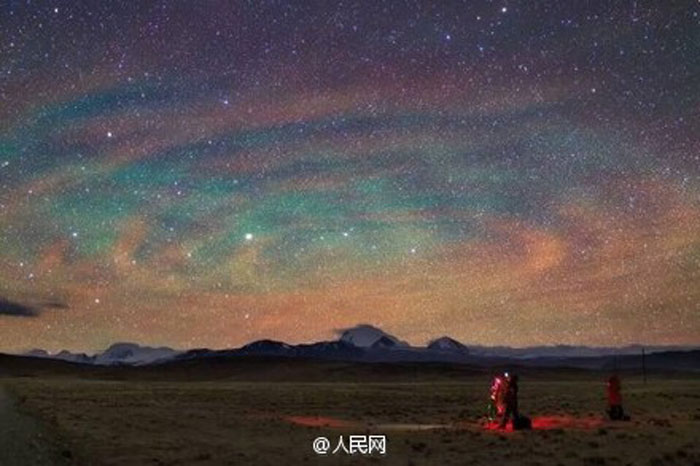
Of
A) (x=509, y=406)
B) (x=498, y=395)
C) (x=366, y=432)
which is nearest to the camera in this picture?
(x=366, y=432)

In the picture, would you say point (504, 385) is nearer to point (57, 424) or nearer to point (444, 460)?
point (444, 460)

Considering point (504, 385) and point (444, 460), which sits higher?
point (504, 385)

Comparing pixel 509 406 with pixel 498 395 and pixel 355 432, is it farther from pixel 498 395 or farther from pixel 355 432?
pixel 355 432

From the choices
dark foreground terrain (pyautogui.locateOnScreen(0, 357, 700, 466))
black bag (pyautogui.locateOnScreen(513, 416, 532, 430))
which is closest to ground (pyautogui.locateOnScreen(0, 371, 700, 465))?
dark foreground terrain (pyautogui.locateOnScreen(0, 357, 700, 466))

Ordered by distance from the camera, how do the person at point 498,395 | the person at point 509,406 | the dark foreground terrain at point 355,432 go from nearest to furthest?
the dark foreground terrain at point 355,432
the person at point 498,395
the person at point 509,406

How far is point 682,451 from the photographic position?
83.3 ft

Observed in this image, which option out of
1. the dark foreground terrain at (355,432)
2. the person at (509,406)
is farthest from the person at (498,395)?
the dark foreground terrain at (355,432)

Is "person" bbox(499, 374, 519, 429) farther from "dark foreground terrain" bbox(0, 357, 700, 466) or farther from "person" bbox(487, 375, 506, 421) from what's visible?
"dark foreground terrain" bbox(0, 357, 700, 466)

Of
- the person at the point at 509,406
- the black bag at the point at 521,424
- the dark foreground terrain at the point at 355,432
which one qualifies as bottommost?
the dark foreground terrain at the point at 355,432

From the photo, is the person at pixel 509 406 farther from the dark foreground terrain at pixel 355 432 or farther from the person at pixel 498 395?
the dark foreground terrain at pixel 355 432

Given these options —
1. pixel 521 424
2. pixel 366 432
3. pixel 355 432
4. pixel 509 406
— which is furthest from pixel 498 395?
pixel 355 432

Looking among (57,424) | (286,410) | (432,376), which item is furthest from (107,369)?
(57,424)

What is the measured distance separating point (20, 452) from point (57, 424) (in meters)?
10.9

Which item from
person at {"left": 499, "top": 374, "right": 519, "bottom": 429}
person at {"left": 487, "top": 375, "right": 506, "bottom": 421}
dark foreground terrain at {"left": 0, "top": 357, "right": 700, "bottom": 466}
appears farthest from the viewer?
person at {"left": 499, "top": 374, "right": 519, "bottom": 429}
